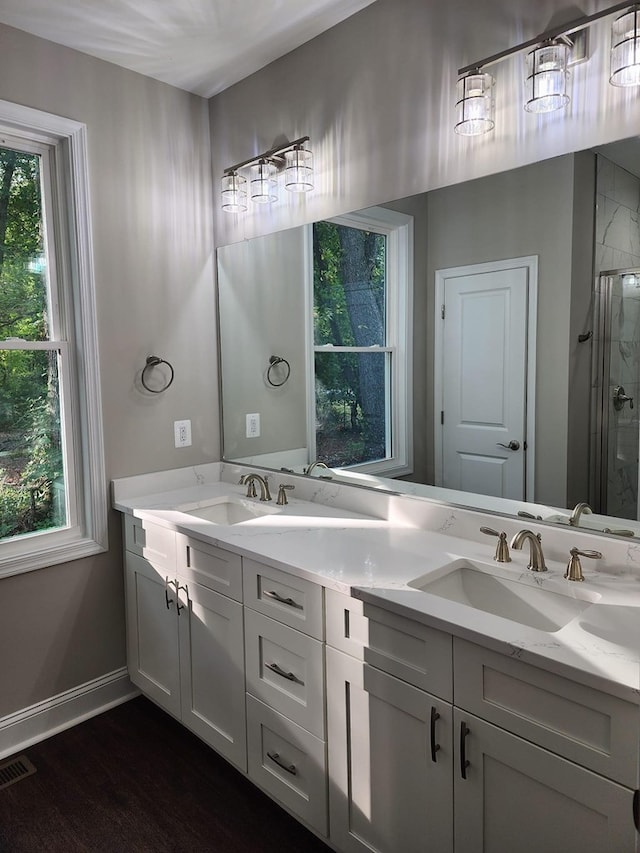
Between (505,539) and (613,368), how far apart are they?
54 centimetres

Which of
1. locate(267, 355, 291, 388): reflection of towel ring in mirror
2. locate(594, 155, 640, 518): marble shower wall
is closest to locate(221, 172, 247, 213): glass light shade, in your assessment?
locate(267, 355, 291, 388): reflection of towel ring in mirror

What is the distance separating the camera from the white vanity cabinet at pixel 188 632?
1.99 meters

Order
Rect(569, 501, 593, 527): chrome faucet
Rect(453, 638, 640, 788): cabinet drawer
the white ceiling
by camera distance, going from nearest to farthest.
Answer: Rect(453, 638, 640, 788): cabinet drawer, Rect(569, 501, 593, 527): chrome faucet, the white ceiling

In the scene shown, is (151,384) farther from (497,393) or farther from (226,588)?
(497,393)

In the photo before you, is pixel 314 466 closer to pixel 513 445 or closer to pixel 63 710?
pixel 513 445

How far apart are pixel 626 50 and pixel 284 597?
→ 1665 mm

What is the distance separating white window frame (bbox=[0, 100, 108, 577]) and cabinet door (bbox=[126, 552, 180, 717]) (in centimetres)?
24

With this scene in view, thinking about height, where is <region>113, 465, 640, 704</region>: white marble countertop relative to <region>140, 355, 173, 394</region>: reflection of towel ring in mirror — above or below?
below

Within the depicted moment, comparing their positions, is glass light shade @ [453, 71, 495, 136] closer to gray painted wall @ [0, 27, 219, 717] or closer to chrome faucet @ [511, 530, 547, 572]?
chrome faucet @ [511, 530, 547, 572]

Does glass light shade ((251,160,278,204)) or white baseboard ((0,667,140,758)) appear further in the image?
glass light shade ((251,160,278,204))

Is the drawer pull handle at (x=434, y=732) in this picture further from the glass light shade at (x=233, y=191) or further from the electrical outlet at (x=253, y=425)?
the glass light shade at (x=233, y=191)

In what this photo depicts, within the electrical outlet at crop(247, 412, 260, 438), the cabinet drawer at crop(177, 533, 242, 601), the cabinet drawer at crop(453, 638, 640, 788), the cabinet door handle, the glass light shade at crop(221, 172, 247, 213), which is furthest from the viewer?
the electrical outlet at crop(247, 412, 260, 438)

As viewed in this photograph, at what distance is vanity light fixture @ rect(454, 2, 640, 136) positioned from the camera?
144cm

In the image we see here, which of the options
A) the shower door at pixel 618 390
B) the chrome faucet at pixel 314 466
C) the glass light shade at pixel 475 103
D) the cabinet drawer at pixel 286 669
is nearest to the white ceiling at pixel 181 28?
the glass light shade at pixel 475 103
